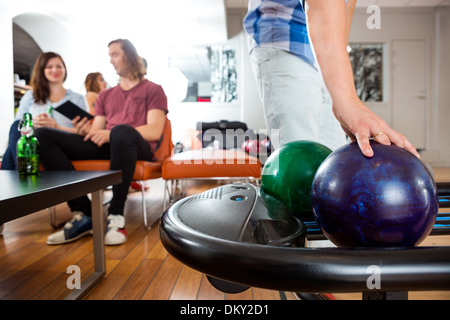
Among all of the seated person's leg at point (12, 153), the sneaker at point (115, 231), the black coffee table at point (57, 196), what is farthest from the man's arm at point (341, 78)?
the seated person's leg at point (12, 153)

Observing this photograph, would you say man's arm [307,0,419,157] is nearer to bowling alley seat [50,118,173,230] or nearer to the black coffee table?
the black coffee table

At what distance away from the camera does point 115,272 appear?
1.35m

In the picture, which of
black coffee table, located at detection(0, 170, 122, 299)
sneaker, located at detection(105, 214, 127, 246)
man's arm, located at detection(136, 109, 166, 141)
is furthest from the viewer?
man's arm, located at detection(136, 109, 166, 141)

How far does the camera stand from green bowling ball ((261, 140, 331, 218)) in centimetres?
56

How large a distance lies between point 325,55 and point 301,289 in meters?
0.35

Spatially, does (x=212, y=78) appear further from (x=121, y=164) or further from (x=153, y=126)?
(x=121, y=164)

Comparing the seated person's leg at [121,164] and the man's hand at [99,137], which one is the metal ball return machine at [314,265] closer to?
the seated person's leg at [121,164]

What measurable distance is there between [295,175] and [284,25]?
58 centimetres

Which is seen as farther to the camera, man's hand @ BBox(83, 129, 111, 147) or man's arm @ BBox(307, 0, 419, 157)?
man's hand @ BBox(83, 129, 111, 147)

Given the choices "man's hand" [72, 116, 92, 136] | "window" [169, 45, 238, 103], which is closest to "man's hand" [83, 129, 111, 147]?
"man's hand" [72, 116, 92, 136]

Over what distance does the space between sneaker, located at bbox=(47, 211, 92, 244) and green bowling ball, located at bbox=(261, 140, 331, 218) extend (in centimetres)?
150

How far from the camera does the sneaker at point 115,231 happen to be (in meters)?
1.73

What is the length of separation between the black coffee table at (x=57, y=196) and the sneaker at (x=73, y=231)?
0.51 meters
